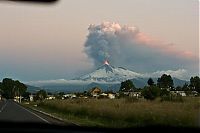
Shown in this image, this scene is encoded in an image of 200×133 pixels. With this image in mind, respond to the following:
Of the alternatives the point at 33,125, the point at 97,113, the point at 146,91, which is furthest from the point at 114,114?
the point at 146,91

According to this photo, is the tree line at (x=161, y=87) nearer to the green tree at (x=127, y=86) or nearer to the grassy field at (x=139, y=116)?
the green tree at (x=127, y=86)

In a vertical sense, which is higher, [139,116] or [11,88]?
[11,88]

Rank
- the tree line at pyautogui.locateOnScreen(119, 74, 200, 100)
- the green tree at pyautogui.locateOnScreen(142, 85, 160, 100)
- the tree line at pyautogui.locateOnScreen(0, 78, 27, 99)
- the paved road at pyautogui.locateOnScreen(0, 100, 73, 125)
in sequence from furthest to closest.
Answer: the tree line at pyautogui.locateOnScreen(0, 78, 27, 99) → the tree line at pyautogui.locateOnScreen(119, 74, 200, 100) → the green tree at pyautogui.locateOnScreen(142, 85, 160, 100) → the paved road at pyautogui.locateOnScreen(0, 100, 73, 125)

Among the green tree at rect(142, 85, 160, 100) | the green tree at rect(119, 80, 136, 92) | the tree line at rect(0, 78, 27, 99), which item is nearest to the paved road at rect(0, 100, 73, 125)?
the green tree at rect(142, 85, 160, 100)

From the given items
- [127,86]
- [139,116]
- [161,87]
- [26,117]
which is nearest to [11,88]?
[127,86]

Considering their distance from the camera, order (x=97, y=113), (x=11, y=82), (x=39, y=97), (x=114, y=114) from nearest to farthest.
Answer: (x=114, y=114) < (x=97, y=113) < (x=39, y=97) < (x=11, y=82)

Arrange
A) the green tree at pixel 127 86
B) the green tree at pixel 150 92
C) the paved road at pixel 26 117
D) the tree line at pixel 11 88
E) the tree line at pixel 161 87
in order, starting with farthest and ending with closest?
the tree line at pixel 11 88 → the green tree at pixel 127 86 → the tree line at pixel 161 87 → the green tree at pixel 150 92 → the paved road at pixel 26 117

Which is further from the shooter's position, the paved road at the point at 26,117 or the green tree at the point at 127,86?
the green tree at the point at 127,86

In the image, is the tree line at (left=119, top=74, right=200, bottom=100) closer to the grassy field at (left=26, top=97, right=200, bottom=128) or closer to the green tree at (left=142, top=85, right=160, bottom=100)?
the green tree at (left=142, top=85, right=160, bottom=100)

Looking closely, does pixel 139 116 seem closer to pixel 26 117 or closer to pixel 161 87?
pixel 26 117

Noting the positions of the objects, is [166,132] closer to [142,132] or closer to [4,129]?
[142,132]

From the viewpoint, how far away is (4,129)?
18.9 feet

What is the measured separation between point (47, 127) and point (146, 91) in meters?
67.7

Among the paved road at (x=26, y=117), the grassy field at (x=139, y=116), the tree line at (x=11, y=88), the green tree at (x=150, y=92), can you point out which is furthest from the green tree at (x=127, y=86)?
the grassy field at (x=139, y=116)
